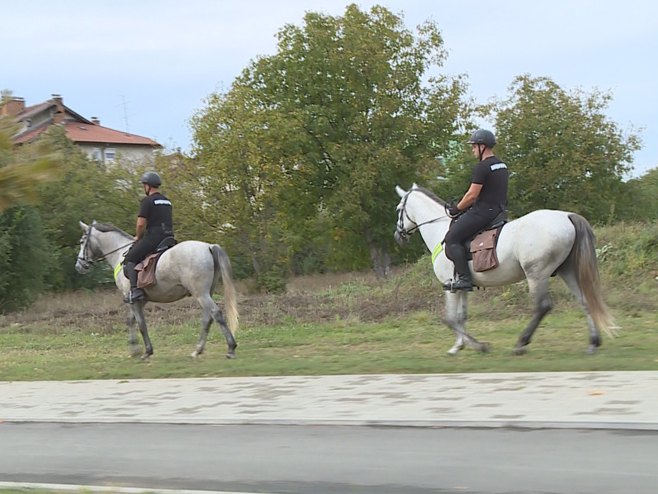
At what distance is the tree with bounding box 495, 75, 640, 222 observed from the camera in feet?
169

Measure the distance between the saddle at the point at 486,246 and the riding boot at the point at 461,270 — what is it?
112 millimetres

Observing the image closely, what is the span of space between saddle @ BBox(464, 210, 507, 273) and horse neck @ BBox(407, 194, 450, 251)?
0.90 metres

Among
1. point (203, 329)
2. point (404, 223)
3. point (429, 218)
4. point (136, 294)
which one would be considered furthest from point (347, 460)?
point (136, 294)

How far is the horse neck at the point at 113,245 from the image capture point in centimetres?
1620

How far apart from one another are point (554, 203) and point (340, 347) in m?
39.7

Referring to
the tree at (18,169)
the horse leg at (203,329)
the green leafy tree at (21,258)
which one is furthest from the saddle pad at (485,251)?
the green leafy tree at (21,258)

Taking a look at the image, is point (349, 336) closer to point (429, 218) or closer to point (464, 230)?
point (429, 218)

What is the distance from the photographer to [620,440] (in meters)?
6.72

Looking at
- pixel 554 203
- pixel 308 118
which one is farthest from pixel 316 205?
pixel 554 203

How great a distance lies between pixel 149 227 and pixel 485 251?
6.27 meters

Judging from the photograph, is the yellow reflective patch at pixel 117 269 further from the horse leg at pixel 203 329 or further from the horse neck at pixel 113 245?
the horse leg at pixel 203 329

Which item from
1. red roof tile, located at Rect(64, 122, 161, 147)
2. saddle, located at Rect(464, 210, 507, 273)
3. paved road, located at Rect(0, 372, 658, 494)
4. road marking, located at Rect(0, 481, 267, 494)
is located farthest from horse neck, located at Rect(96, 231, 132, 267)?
red roof tile, located at Rect(64, 122, 161, 147)

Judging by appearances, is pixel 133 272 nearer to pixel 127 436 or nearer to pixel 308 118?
pixel 127 436

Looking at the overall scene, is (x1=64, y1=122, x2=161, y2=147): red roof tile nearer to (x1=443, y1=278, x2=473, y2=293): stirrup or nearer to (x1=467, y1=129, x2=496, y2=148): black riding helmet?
(x1=443, y1=278, x2=473, y2=293): stirrup
